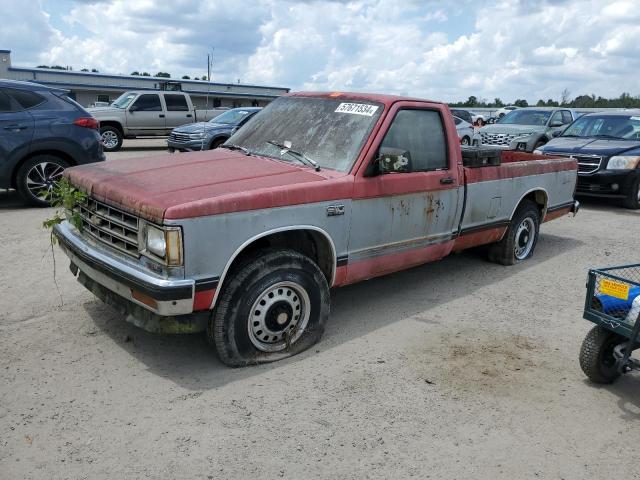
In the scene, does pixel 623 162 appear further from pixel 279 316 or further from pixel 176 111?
pixel 176 111

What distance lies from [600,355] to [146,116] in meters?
16.9

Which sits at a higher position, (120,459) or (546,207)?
(546,207)

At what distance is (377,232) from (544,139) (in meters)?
11.5

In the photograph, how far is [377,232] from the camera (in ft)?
15.0

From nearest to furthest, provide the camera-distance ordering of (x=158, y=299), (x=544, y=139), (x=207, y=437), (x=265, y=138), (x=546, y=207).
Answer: (x=207, y=437) → (x=158, y=299) → (x=265, y=138) → (x=546, y=207) → (x=544, y=139)

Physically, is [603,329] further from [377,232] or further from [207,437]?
[207,437]

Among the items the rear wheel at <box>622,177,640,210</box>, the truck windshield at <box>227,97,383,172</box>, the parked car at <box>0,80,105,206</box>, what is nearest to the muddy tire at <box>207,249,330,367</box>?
the truck windshield at <box>227,97,383,172</box>

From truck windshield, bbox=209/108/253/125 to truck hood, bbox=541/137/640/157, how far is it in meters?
8.42

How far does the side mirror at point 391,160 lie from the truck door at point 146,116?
1520cm

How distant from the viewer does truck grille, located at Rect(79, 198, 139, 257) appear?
3.68 meters

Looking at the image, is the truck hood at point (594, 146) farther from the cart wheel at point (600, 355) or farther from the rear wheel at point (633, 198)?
the cart wheel at point (600, 355)

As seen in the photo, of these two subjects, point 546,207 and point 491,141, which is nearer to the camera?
point 546,207

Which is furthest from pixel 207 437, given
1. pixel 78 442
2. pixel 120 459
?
pixel 78 442

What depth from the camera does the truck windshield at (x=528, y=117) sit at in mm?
15289
